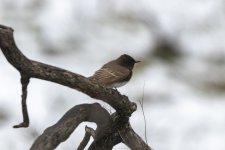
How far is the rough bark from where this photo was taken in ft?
12.0

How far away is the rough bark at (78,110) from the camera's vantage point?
3666mm

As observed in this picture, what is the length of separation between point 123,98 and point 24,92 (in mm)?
704

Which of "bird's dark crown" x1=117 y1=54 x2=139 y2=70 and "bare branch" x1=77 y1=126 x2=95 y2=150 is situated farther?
"bird's dark crown" x1=117 y1=54 x2=139 y2=70

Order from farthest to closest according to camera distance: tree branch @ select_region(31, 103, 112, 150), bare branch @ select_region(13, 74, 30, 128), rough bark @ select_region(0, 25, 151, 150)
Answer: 1. tree branch @ select_region(31, 103, 112, 150)
2. bare branch @ select_region(13, 74, 30, 128)
3. rough bark @ select_region(0, 25, 151, 150)

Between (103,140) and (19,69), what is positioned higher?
(19,69)

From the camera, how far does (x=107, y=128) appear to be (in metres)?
4.65

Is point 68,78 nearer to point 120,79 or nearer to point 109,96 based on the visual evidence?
point 109,96

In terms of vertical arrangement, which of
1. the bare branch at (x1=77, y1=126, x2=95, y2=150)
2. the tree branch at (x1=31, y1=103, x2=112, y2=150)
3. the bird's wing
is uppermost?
the bird's wing

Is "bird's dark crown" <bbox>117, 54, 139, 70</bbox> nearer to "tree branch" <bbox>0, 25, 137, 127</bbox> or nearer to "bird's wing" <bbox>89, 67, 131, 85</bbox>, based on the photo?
"bird's wing" <bbox>89, 67, 131, 85</bbox>

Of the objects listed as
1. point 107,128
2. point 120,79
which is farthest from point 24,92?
point 120,79

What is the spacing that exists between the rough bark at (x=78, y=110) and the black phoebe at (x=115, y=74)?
675 mm

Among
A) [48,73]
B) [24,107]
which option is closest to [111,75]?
[24,107]

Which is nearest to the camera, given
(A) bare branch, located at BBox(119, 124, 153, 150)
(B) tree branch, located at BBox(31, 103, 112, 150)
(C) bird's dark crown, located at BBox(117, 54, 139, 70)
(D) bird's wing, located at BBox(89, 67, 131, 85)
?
(B) tree branch, located at BBox(31, 103, 112, 150)

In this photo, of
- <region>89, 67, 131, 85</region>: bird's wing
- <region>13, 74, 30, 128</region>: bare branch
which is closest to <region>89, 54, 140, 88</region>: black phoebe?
<region>89, 67, 131, 85</region>: bird's wing
